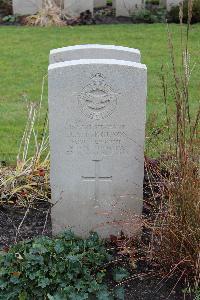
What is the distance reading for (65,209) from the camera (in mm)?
4898

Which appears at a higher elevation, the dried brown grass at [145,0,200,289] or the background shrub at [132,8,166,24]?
the dried brown grass at [145,0,200,289]

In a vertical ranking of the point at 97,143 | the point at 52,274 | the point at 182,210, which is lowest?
the point at 52,274

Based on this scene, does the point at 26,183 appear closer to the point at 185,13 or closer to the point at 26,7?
the point at 185,13

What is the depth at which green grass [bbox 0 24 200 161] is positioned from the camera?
774 centimetres

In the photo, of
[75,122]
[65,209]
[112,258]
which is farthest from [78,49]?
[112,258]

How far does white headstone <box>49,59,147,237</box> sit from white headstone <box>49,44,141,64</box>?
473 mm

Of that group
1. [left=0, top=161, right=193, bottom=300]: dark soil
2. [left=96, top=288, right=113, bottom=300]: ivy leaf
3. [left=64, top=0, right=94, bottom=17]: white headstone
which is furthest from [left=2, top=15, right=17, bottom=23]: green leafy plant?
[left=96, top=288, right=113, bottom=300]: ivy leaf

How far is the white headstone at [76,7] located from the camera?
46.0 ft

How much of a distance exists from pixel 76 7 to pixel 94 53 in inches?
367

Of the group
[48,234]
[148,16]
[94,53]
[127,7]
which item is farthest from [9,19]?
[48,234]

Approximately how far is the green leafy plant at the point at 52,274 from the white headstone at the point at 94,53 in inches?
54.5

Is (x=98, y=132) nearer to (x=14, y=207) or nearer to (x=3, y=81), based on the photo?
(x=14, y=207)

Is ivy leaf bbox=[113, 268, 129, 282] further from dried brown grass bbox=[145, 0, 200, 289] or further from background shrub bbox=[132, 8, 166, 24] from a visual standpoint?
background shrub bbox=[132, 8, 166, 24]

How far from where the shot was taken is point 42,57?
1094cm
